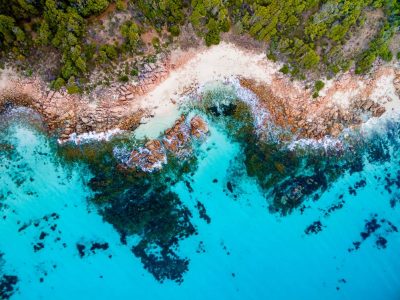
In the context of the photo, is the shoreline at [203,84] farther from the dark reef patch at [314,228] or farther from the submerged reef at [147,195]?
the dark reef patch at [314,228]

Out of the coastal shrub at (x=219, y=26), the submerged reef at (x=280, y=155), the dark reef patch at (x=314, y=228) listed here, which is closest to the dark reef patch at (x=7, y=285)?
the coastal shrub at (x=219, y=26)

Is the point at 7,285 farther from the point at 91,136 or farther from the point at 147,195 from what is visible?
the point at 91,136

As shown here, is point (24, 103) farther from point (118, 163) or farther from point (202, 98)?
point (202, 98)

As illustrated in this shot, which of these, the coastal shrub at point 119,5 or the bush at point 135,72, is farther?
the bush at point 135,72

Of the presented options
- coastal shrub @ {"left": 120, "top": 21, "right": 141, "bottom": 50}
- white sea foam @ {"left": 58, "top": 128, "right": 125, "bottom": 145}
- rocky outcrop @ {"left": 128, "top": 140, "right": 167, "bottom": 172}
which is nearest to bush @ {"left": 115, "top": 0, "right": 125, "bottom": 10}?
coastal shrub @ {"left": 120, "top": 21, "right": 141, "bottom": 50}

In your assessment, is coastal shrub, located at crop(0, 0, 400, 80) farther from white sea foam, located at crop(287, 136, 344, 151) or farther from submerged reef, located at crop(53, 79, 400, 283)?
white sea foam, located at crop(287, 136, 344, 151)

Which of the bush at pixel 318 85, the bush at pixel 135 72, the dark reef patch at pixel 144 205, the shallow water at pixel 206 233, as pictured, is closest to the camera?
the shallow water at pixel 206 233

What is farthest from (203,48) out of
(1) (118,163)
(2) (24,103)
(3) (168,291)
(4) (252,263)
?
(3) (168,291)
